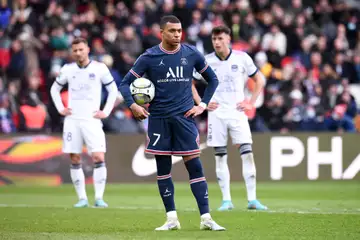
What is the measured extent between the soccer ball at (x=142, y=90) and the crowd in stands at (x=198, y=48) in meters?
10.5

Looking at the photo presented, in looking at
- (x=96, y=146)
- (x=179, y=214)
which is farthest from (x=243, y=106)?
(x=96, y=146)

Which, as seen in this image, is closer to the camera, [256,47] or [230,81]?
[230,81]

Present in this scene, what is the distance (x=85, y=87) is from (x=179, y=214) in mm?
3353

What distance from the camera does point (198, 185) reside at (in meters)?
10.4

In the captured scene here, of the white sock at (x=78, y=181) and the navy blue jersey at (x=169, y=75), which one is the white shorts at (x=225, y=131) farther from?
the navy blue jersey at (x=169, y=75)

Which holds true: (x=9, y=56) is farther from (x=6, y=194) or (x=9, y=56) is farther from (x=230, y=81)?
(x=230, y=81)

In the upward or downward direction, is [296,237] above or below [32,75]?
below

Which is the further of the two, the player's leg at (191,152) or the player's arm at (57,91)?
the player's arm at (57,91)

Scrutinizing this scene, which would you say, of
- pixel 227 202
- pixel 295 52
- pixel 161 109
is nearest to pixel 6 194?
pixel 227 202

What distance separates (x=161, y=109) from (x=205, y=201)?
1.23 m

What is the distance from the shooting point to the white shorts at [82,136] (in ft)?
48.6

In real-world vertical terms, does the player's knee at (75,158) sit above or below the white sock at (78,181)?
above

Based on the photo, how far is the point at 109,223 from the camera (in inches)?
445

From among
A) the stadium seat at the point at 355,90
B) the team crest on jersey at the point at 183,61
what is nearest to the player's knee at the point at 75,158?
the team crest on jersey at the point at 183,61
